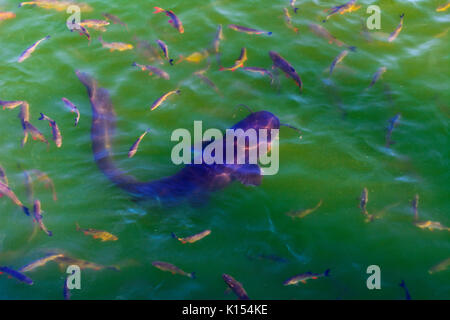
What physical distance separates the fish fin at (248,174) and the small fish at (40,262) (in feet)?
8.57

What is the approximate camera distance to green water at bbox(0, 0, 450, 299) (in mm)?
4375

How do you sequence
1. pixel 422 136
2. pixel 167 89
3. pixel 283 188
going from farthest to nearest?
pixel 167 89, pixel 422 136, pixel 283 188

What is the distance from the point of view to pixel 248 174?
5.36 meters

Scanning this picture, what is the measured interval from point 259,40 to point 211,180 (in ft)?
12.4

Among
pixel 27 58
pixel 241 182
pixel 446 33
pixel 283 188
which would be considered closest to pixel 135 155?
pixel 241 182

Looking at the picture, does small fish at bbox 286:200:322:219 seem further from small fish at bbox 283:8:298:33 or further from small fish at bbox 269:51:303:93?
small fish at bbox 283:8:298:33

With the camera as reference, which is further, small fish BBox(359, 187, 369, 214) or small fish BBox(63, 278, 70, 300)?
small fish BBox(359, 187, 369, 214)

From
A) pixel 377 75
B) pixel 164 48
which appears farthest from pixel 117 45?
pixel 377 75

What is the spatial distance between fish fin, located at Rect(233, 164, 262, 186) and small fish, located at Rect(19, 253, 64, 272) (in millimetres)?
2611

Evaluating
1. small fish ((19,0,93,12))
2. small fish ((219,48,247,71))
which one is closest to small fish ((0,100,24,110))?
small fish ((19,0,93,12))

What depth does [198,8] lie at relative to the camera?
27.9ft

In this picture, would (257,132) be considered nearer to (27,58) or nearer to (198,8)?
(198,8)

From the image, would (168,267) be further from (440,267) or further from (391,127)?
(391,127)

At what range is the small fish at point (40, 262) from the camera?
4227mm
